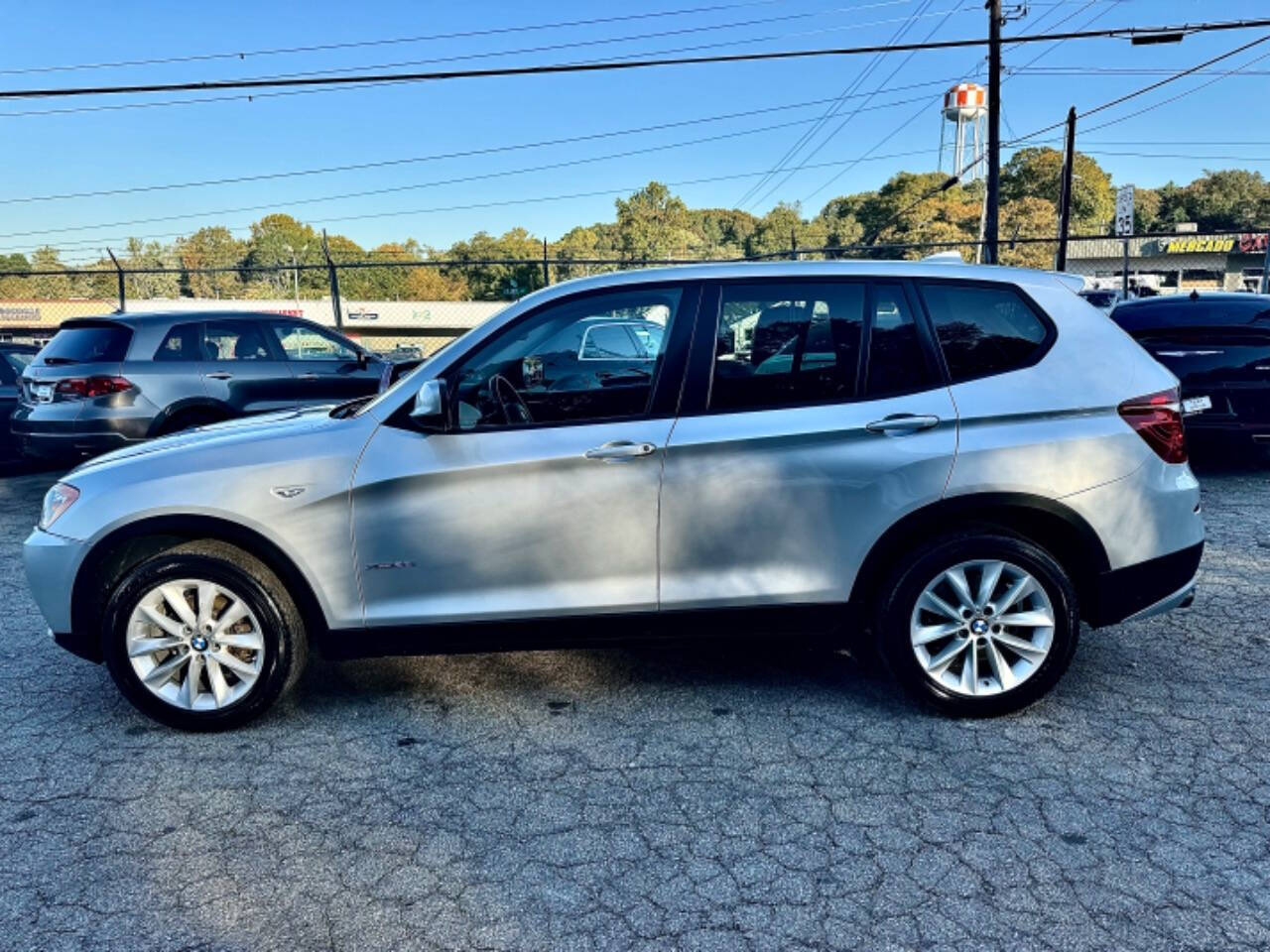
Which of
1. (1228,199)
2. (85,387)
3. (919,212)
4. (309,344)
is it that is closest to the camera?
(85,387)

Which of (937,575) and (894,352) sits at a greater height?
(894,352)

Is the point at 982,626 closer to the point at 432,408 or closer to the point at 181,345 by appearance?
the point at 432,408

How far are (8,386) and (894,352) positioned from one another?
8562mm

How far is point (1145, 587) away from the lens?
3457mm

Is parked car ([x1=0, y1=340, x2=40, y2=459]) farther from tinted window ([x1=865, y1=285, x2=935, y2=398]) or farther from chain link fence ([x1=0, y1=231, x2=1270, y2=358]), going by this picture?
tinted window ([x1=865, y1=285, x2=935, y2=398])

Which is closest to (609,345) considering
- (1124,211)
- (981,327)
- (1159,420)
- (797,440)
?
(797,440)

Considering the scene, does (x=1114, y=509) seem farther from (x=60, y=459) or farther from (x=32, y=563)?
(x=60, y=459)

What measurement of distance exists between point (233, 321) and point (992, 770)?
24.6 ft

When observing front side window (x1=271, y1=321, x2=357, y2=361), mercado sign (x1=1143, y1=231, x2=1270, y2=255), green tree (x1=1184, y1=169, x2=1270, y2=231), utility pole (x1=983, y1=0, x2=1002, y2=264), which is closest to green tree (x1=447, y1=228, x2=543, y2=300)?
front side window (x1=271, y1=321, x2=357, y2=361)

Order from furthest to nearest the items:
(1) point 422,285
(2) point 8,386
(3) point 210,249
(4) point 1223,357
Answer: (3) point 210,249, (1) point 422,285, (2) point 8,386, (4) point 1223,357

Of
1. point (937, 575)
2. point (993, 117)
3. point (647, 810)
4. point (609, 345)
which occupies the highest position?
point (993, 117)

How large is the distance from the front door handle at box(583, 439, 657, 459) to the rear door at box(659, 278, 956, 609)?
9cm

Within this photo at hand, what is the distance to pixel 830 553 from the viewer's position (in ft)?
11.2

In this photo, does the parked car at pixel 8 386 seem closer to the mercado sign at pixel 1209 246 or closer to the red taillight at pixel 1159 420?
the red taillight at pixel 1159 420
